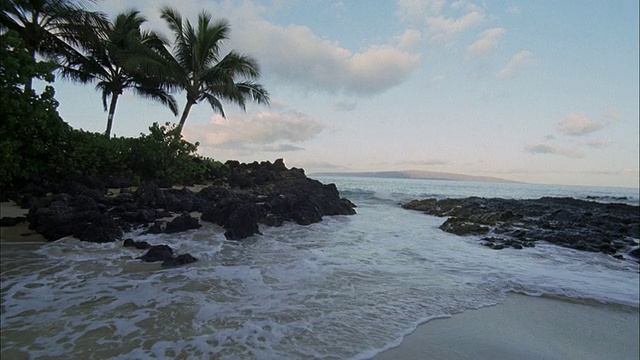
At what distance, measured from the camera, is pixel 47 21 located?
44.3 ft

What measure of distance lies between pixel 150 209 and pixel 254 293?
18.2 feet

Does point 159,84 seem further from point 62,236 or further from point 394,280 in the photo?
point 394,280

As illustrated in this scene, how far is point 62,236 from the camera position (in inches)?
259

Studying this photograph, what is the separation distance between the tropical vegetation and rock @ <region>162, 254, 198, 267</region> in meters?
5.58

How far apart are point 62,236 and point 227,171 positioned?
10.5m

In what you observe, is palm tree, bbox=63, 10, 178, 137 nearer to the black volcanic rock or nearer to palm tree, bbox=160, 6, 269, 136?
palm tree, bbox=160, 6, 269, 136

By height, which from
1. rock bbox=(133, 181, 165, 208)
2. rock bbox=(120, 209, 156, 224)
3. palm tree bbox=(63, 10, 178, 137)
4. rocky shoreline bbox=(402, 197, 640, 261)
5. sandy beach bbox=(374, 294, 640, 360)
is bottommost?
rocky shoreline bbox=(402, 197, 640, 261)

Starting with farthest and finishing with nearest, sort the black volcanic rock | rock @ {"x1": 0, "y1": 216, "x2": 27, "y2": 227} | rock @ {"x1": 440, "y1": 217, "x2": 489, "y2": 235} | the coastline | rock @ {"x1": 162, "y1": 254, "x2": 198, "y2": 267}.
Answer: rock @ {"x1": 440, "y1": 217, "x2": 489, "y2": 235} → the black volcanic rock → rock @ {"x1": 0, "y1": 216, "x2": 27, "y2": 227} → the coastline → rock @ {"x1": 162, "y1": 254, "x2": 198, "y2": 267}

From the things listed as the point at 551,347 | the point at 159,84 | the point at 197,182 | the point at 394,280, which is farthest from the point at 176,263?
the point at 159,84

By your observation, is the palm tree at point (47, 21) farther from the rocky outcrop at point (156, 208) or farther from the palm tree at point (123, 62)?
the rocky outcrop at point (156, 208)

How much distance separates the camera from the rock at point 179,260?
18.6ft

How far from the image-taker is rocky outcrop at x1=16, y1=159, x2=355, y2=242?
6.83 meters

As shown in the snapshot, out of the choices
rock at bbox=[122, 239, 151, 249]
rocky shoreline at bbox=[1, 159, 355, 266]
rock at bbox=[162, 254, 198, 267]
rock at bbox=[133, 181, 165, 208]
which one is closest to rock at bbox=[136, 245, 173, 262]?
rocky shoreline at bbox=[1, 159, 355, 266]

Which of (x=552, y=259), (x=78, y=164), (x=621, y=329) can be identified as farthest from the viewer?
(x=78, y=164)
